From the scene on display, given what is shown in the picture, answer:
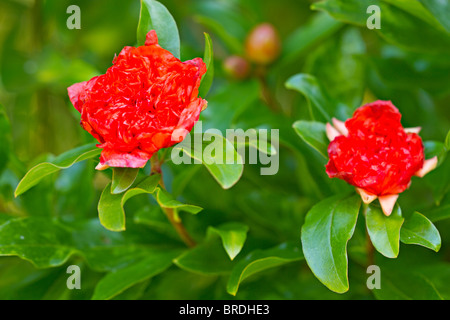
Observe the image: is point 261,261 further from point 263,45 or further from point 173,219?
point 263,45

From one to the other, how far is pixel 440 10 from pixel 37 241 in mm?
705

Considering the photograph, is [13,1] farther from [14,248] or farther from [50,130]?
[14,248]

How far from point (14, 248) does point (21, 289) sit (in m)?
0.16

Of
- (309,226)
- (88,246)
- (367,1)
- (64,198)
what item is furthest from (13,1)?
(309,226)

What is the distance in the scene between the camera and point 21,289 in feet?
3.00

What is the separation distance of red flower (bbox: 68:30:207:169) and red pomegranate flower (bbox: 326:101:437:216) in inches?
7.7

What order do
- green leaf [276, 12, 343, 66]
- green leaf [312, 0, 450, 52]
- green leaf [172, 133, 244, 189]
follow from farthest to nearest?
green leaf [276, 12, 343, 66] < green leaf [312, 0, 450, 52] < green leaf [172, 133, 244, 189]

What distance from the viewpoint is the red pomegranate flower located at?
700mm

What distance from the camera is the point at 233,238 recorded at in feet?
2.52

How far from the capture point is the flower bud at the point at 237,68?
1090 mm

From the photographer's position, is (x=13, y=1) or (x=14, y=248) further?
(x=13, y=1)

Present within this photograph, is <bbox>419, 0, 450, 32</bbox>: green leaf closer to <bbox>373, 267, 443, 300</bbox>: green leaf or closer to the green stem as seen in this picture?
<bbox>373, 267, 443, 300</bbox>: green leaf

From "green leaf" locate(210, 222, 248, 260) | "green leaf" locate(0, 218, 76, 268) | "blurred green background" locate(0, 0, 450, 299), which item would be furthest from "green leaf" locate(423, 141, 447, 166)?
"green leaf" locate(0, 218, 76, 268)

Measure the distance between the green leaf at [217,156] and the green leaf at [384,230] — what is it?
18cm
